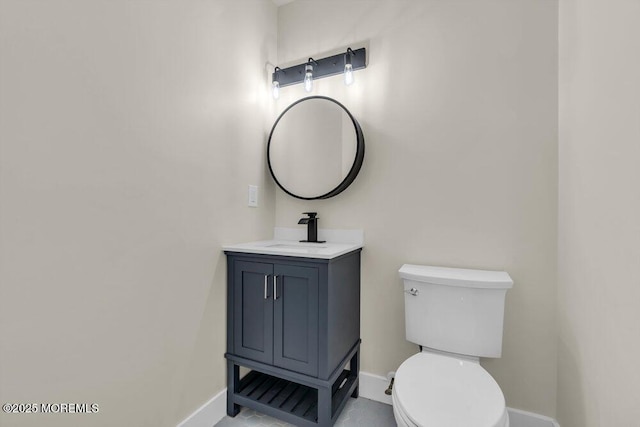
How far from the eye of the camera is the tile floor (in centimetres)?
140

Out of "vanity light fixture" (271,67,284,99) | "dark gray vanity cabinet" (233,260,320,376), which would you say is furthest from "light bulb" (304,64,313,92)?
"dark gray vanity cabinet" (233,260,320,376)

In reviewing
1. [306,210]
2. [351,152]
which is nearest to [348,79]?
A: [351,152]

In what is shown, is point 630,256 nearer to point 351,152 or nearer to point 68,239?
point 351,152

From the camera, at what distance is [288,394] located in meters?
1.48

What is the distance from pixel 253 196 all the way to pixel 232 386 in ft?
3.39

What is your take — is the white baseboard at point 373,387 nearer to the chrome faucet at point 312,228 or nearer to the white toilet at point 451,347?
the white toilet at point 451,347

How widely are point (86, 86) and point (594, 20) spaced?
65.3 inches

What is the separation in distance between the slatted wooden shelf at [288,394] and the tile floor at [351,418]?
3.9 inches

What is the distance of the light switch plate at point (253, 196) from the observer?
5.54 feet

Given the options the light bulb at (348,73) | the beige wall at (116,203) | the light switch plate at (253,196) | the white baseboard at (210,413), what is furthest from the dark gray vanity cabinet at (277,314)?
the light bulb at (348,73)

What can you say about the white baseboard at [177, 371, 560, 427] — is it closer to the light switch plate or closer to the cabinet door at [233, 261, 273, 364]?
the cabinet door at [233, 261, 273, 364]

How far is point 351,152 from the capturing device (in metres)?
1.63

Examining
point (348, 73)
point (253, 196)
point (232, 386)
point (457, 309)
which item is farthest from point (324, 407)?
point (348, 73)

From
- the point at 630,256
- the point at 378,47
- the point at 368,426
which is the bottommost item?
the point at 368,426
